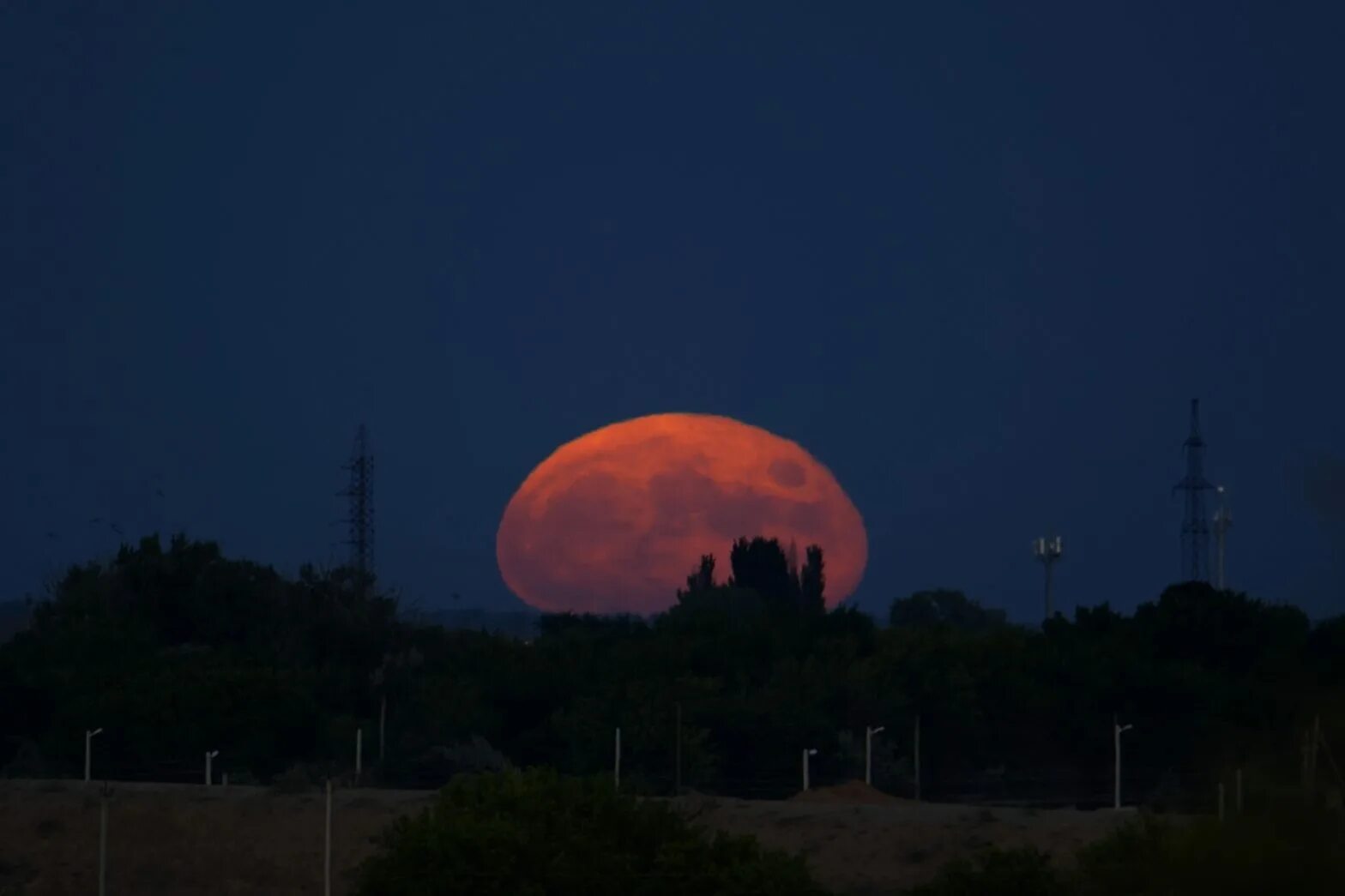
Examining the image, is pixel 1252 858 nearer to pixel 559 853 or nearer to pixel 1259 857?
pixel 1259 857

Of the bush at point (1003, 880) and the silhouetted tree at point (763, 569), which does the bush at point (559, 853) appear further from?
the silhouetted tree at point (763, 569)

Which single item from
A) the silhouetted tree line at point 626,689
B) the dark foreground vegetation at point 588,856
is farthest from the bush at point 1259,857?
the silhouetted tree line at point 626,689

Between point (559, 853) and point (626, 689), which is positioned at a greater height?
point (626, 689)

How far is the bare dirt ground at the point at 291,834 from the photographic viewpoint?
40844mm

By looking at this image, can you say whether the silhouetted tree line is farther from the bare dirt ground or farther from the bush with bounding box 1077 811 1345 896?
the bush with bounding box 1077 811 1345 896

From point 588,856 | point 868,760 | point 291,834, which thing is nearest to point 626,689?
point 868,760

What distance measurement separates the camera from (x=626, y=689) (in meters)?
63.7

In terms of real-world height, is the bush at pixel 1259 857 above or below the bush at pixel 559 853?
above

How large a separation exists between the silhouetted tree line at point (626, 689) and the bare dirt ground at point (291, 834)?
6632mm

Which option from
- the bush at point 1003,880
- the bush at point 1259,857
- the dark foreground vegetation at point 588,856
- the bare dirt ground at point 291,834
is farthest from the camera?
the bare dirt ground at point 291,834

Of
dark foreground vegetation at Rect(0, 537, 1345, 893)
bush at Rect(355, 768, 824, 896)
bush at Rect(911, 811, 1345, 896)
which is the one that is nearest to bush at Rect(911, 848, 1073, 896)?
bush at Rect(355, 768, 824, 896)

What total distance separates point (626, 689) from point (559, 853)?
32.7 metres

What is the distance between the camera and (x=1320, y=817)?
16484 millimetres

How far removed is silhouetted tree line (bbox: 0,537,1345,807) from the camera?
5962 centimetres
